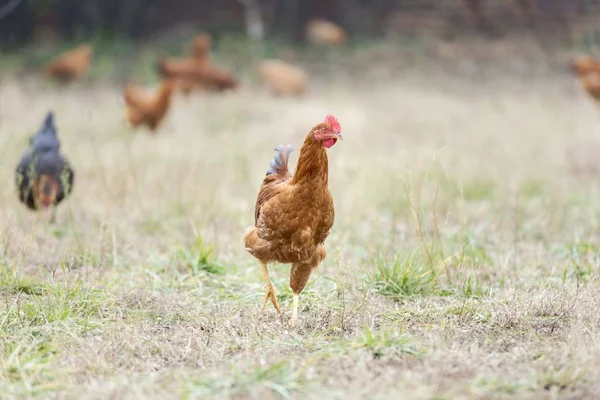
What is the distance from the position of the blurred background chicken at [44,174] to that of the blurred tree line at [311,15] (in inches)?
389

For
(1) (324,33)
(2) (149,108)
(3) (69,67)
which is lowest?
(2) (149,108)

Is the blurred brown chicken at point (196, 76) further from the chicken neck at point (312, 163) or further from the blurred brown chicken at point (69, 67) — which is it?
the chicken neck at point (312, 163)

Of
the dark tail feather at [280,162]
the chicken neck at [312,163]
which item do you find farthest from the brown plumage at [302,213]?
the dark tail feather at [280,162]

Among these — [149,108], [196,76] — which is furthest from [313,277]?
[196,76]

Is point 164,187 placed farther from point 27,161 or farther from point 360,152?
point 360,152

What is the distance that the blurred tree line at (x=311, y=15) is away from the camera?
52.8 ft

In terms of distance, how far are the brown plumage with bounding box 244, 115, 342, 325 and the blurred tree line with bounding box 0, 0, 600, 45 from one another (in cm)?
1265

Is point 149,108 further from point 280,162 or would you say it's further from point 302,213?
point 302,213

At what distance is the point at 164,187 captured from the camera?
7.48 m

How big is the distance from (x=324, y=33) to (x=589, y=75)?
5.77 metres

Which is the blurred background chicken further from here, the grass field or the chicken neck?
the chicken neck

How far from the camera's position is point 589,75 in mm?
12406

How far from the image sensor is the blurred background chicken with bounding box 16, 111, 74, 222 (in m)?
6.28

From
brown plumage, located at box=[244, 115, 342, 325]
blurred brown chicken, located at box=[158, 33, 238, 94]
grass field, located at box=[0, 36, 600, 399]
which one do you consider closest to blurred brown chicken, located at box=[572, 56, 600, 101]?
grass field, located at box=[0, 36, 600, 399]
